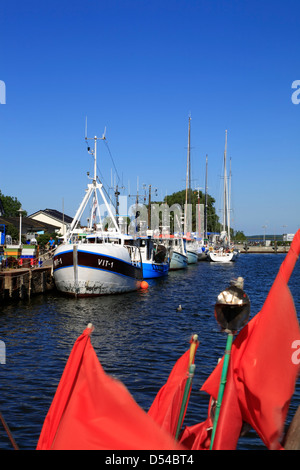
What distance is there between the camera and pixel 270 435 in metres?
4.26

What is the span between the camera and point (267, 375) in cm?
442

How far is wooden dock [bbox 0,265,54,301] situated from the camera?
25828 millimetres

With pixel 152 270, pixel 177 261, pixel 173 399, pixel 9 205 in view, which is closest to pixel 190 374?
pixel 173 399

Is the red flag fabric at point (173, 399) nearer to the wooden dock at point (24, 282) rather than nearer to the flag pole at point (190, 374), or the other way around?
the flag pole at point (190, 374)

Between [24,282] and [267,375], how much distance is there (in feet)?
82.1

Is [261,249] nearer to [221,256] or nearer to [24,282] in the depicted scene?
[221,256]

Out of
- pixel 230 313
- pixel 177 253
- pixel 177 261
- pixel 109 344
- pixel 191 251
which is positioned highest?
pixel 230 313

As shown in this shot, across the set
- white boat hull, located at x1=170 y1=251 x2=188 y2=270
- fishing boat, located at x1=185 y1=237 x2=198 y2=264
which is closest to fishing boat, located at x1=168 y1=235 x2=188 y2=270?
white boat hull, located at x1=170 y1=251 x2=188 y2=270

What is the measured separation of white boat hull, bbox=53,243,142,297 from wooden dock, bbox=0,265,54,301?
145 cm

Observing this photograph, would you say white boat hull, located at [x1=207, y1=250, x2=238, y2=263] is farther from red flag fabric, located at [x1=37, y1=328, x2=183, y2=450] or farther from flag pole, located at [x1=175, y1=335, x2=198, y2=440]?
red flag fabric, located at [x1=37, y1=328, x2=183, y2=450]

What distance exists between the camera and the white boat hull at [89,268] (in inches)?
1083

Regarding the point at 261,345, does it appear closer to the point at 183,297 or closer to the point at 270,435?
the point at 270,435

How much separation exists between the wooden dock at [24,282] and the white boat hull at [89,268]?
1448 mm

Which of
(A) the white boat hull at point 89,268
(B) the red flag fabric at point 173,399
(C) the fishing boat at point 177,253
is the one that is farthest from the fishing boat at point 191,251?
(B) the red flag fabric at point 173,399
